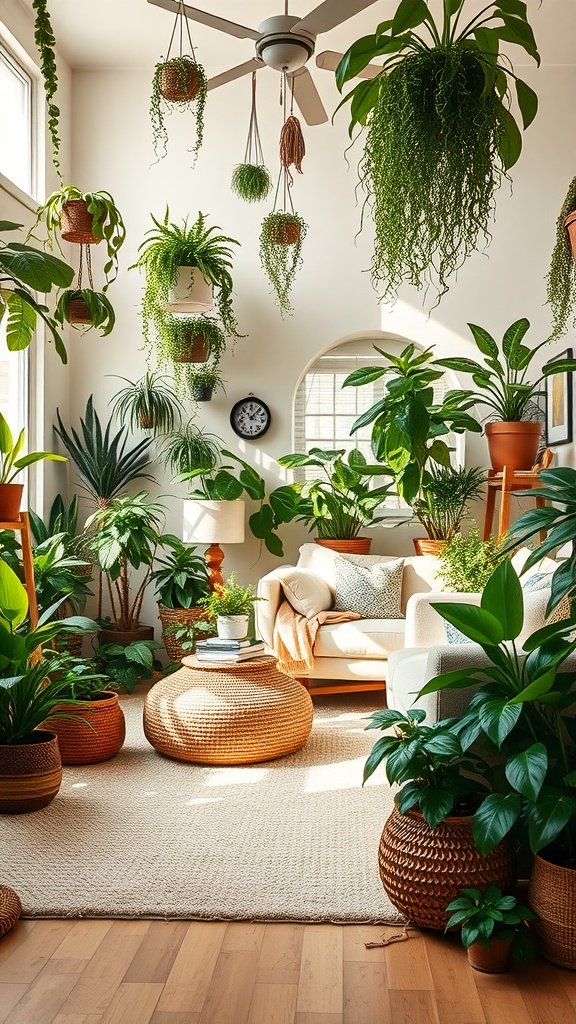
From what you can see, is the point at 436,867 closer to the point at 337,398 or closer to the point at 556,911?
the point at 556,911

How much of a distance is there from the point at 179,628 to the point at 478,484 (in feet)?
6.87

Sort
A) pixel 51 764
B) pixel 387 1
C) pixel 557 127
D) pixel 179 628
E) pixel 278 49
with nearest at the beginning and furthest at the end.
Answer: pixel 278 49 < pixel 51 764 < pixel 387 1 < pixel 179 628 < pixel 557 127

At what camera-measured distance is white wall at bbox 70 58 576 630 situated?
624 cm

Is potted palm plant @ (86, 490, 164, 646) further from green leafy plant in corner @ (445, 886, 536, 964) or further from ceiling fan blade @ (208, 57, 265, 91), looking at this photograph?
green leafy plant in corner @ (445, 886, 536, 964)

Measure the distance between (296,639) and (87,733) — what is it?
1387mm

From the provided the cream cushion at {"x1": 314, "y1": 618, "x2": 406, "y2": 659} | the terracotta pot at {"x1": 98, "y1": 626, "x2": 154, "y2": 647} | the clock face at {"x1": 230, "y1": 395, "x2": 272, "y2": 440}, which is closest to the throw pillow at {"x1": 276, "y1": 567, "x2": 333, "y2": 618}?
the cream cushion at {"x1": 314, "y1": 618, "x2": 406, "y2": 659}

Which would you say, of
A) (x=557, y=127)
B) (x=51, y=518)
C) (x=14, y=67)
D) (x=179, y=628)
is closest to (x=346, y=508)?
(x=179, y=628)

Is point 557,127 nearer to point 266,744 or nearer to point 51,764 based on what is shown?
point 266,744

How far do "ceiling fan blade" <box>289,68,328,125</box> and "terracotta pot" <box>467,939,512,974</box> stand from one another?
3147mm

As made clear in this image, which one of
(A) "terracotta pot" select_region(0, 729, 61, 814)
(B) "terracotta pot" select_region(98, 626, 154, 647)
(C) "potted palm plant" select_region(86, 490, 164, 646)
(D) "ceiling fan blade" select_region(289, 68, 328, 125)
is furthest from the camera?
(B) "terracotta pot" select_region(98, 626, 154, 647)

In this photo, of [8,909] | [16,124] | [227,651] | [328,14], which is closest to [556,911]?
[8,909]

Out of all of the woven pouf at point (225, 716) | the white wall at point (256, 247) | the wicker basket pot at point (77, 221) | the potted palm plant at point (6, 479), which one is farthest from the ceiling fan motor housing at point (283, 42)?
the white wall at point (256, 247)

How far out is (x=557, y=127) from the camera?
20.4ft

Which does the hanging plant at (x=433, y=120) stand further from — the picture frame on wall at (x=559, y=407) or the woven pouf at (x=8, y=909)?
the picture frame on wall at (x=559, y=407)
